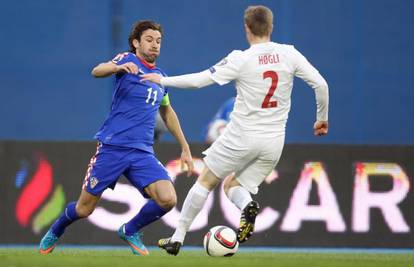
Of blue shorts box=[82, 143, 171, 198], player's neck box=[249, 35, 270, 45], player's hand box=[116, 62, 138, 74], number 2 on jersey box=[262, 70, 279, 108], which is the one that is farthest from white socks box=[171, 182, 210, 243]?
player's neck box=[249, 35, 270, 45]

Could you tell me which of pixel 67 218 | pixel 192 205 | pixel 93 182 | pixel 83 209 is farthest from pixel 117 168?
pixel 192 205

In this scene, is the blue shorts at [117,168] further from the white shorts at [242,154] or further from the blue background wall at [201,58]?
the blue background wall at [201,58]

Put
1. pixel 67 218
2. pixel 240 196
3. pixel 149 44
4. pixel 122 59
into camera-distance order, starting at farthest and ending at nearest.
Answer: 1. pixel 67 218
2. pixel 149 44
3. pixel 122 59
4. pixel 240 196

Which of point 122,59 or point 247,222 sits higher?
point 122,59

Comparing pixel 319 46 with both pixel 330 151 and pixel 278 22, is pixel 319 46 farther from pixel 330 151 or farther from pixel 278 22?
pixel 330 151

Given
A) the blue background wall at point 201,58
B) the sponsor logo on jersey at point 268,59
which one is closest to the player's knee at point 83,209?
the sponsor logo on jersey at point 268,59

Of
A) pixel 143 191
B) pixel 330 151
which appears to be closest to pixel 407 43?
pixel 330 151

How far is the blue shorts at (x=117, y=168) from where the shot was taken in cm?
863

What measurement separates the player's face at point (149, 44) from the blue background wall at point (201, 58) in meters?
6.91

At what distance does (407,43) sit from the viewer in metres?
15.9

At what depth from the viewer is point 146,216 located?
8.88 m

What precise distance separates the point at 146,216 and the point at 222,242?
981 millimetres

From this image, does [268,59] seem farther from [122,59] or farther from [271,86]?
[122,59]

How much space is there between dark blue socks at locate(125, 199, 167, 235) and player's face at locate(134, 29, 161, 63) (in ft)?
3.61
